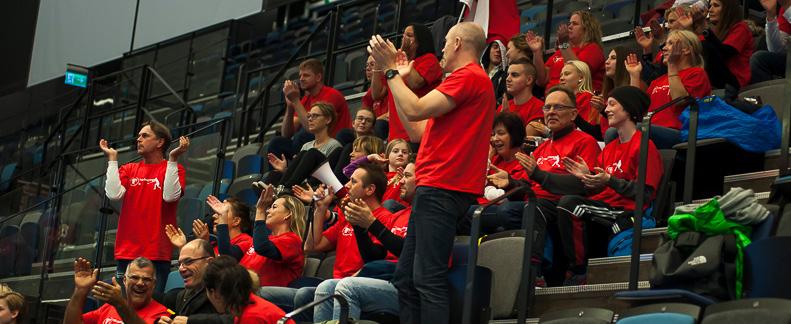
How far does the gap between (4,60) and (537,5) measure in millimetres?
8506

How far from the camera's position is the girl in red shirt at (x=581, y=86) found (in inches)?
283

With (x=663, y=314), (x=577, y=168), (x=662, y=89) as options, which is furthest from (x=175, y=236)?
(x=663, y=314)

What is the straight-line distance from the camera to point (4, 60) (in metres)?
15.9

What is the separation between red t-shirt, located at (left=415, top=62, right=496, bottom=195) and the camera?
488 cm

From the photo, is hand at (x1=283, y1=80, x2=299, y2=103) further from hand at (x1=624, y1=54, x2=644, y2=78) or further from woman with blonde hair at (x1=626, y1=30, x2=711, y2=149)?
woman with blonde hair at (x1=626, y1=30, x2=711, y2=149)

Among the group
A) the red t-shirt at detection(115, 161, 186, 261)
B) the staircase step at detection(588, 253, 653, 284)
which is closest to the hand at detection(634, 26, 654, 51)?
the staircase step at detection(588, 253, 653, 284)

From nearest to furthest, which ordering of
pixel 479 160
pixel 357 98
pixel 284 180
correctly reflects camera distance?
pixel 479 160, pixel 284 180, pixel 357 98

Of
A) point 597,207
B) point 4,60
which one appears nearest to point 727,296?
point 597,207

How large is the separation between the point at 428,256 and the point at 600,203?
115 cm

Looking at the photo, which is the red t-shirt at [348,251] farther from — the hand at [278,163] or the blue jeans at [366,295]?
the hand at [278,163]

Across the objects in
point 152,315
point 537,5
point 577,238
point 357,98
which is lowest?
point 152,315

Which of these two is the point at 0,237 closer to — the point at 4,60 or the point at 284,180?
the point at 284,180

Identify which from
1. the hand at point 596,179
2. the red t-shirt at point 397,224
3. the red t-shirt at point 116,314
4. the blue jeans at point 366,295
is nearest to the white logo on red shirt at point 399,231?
the red t-shirt at point 397,224

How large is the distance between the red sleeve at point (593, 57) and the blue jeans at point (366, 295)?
2908 mm
